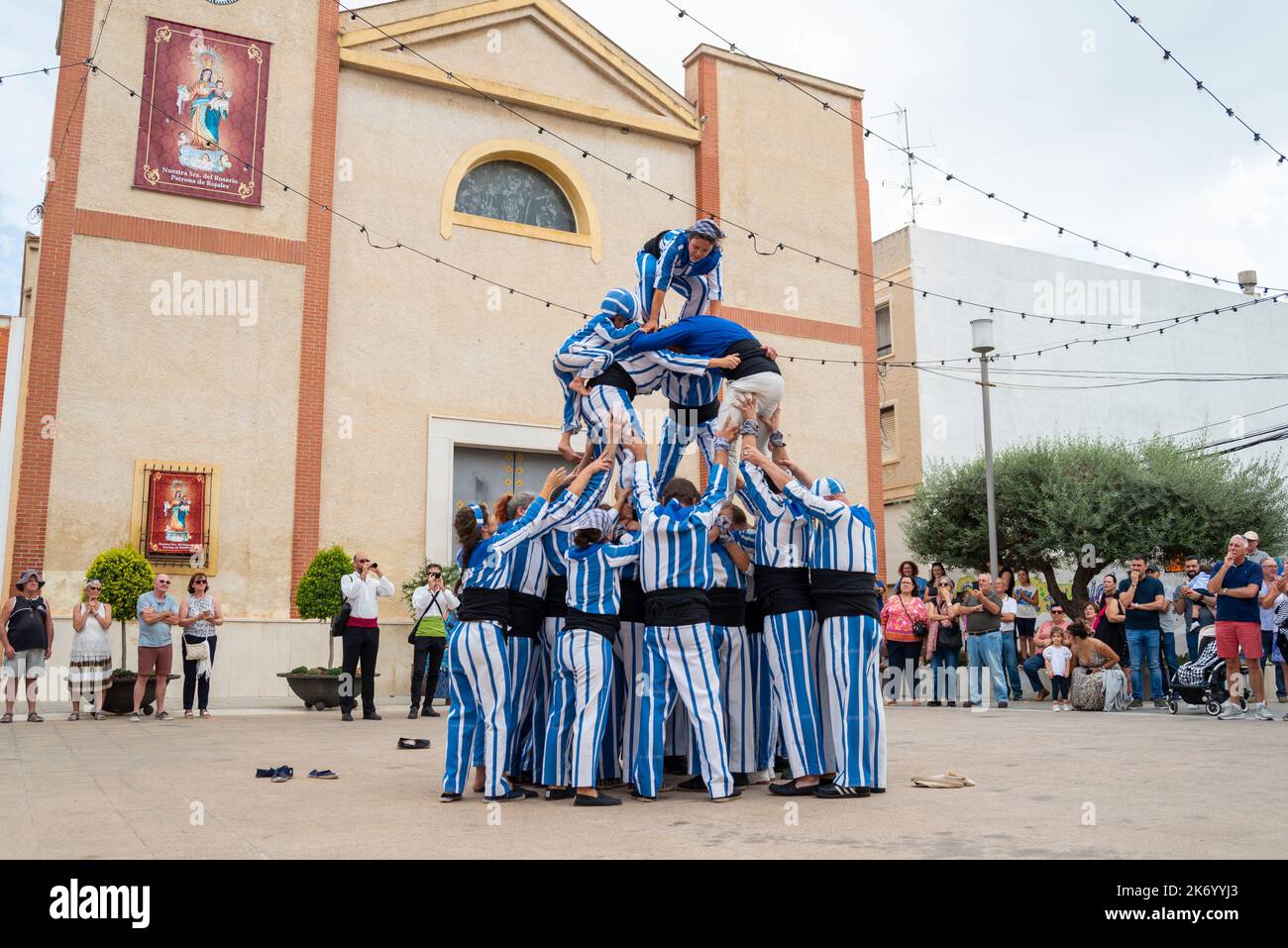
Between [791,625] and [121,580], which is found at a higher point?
[121,580]

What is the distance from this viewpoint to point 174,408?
54.6 ft

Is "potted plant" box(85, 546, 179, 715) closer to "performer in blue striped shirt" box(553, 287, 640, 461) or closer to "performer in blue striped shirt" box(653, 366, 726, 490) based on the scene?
"performer in blue striped shirt" box(553, 287, 640, 461)

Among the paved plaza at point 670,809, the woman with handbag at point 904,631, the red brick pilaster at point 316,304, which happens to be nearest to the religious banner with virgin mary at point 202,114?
the red brick pilaster at point 316,304

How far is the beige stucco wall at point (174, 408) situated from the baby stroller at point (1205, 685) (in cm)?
1250

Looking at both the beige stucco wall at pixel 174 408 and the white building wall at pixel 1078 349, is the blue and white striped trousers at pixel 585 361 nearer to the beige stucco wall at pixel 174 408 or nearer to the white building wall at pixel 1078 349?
the beige stucco wall at pixel 174 408

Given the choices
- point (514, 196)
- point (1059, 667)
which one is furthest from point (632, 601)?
point (514, 196)

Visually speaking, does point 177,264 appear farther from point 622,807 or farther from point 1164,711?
point 1164,711

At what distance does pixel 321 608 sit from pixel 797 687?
1087cm

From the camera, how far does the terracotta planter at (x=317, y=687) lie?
49.5ft

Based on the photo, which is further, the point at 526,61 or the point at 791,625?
the point at 526,61

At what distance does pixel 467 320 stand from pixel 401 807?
45.3ft

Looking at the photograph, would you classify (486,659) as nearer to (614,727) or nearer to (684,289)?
(614,727)

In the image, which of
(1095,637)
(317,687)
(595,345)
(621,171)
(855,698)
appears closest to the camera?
(855,698)

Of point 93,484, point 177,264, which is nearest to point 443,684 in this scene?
point 93,484
